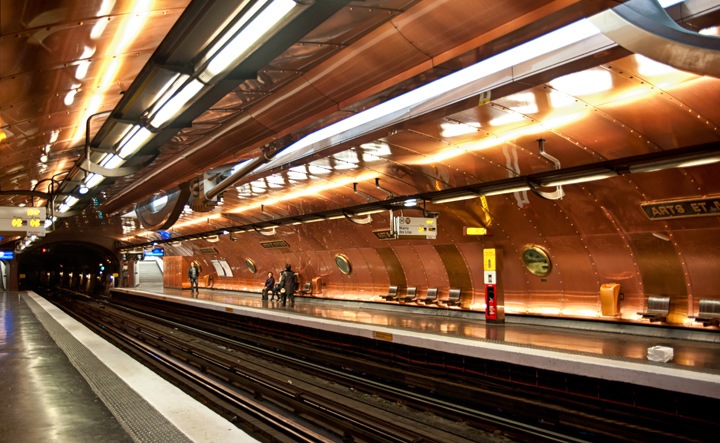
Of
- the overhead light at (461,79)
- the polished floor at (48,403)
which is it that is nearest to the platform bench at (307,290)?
the overhead light at (461,79)

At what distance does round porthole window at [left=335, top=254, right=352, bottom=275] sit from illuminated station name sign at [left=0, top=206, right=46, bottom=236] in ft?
32.0

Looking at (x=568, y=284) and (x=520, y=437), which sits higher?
(x=568, y=284)

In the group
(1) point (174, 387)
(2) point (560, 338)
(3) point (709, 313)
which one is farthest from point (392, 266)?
(1) point (174, 387)

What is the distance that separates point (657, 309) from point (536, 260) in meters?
2.96

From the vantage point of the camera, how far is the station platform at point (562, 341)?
7.14 metres

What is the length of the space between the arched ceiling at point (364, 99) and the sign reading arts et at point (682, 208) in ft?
0.75

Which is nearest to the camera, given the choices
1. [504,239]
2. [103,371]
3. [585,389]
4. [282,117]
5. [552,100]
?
[282,117]

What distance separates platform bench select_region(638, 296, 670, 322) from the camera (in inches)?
417

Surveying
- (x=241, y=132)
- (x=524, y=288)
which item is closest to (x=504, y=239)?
(x=524, y=288)

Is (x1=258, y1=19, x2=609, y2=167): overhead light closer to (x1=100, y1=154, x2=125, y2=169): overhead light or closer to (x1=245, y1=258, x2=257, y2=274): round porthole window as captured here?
(x1=100, y1=154, x2=125, y2=169): overhead light

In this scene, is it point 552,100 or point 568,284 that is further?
point 568,284

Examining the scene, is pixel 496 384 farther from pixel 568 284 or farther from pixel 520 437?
pixel 568 284

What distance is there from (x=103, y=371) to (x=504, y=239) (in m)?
9.42

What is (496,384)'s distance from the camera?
9.62 m
